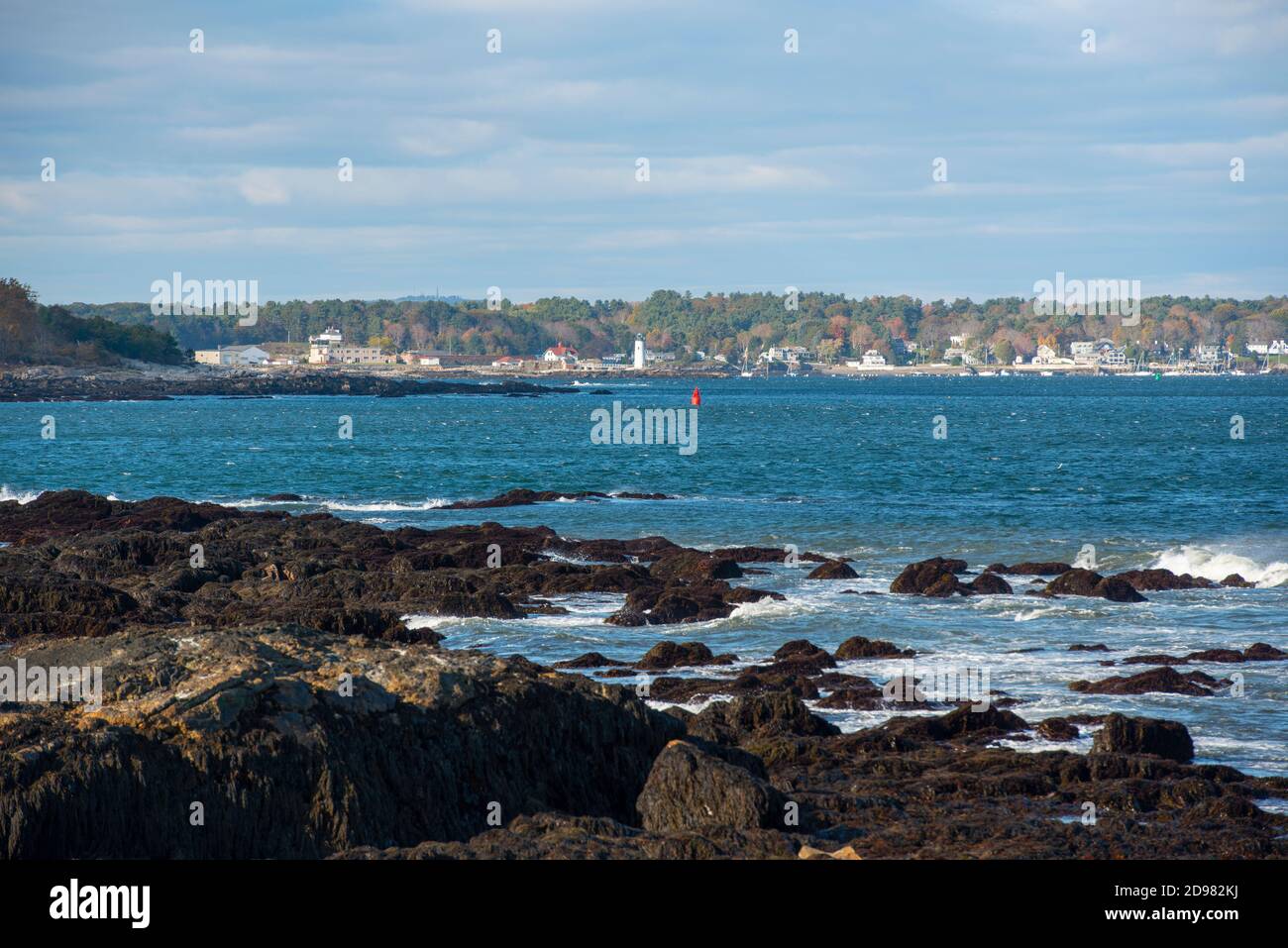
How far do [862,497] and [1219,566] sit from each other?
1763cm

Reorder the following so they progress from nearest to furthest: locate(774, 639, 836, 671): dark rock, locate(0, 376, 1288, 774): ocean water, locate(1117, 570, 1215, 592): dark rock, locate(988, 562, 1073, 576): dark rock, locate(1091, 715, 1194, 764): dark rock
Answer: locate(1091, 715, 1194, 764): dark rock
locate(774, 639, 836, 671): dark rock
locate(0, 376, 1288, 774): ocean water
locate(1117, 570, 1215, 592): dark rock
locate(988, 562, 1073, 576): dark rock

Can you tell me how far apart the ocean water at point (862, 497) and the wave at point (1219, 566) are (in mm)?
86

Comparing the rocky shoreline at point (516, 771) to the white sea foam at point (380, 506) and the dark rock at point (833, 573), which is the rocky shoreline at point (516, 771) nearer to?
the dark rock at point (833, 573)

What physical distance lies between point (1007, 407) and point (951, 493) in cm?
9509

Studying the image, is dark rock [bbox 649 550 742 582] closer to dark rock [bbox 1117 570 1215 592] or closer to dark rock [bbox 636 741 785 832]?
dark rock [bbox 1117 570 1215 592]

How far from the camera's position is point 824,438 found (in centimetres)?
8225

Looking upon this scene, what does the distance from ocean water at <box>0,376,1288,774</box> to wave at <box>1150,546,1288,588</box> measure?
0.09 m

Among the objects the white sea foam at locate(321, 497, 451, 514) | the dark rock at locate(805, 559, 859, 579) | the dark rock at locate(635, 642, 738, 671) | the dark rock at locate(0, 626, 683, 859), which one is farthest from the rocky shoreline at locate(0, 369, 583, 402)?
the dark rock at locate(0, 626, 683, 859)

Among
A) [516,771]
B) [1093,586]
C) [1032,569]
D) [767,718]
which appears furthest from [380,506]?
[516,771]

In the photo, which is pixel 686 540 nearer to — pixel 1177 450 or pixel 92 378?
pixel 1177 450

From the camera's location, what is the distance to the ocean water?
1958cm

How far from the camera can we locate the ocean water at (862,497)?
64.2ft
